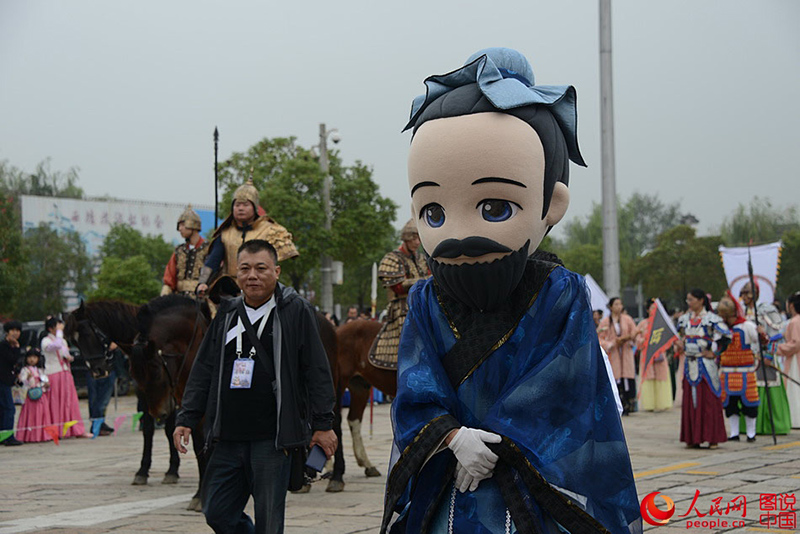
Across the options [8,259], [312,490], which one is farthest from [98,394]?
[8,259]

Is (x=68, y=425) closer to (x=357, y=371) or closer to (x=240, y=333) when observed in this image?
(x=357, y=371)

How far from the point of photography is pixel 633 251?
77.8 m

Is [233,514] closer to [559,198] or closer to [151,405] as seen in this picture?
[559,198]

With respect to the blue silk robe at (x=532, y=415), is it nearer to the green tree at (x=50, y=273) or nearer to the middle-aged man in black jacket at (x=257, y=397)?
the middle-aged man in black jacket at (x=257, y=397)

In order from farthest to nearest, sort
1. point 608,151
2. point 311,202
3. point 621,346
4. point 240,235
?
point 311,202 < point 608,151 < point 621,346 < point 240,235

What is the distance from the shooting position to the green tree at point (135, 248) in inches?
1655

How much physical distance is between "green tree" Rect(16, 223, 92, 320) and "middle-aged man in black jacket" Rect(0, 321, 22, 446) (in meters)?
27.0

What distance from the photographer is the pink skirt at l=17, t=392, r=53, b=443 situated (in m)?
14.0

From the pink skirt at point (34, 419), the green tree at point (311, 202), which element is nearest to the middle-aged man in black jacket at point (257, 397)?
the pink skirt at point (34, 419)

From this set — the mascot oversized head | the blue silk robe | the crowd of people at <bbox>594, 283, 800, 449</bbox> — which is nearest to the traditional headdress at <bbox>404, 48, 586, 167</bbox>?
the mascot oversized head

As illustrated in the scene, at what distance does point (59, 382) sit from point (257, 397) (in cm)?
1050

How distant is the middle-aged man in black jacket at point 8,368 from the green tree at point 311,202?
43.1 ft

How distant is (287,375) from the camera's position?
199 inches

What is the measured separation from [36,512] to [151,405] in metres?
1.40
